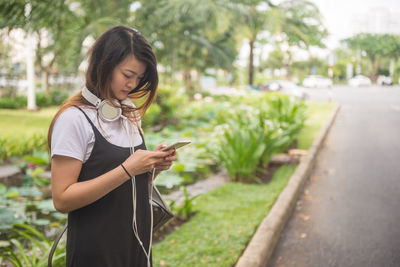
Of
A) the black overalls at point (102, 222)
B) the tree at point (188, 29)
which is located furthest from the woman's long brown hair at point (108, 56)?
the tree at point (188, 29)

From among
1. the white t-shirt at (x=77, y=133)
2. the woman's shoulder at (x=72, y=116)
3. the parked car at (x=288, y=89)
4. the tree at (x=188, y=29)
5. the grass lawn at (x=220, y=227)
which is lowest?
the grass lawn at (x=220, y=227)

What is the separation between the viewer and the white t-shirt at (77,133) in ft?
4.49

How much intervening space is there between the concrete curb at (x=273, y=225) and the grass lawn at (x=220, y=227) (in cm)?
9

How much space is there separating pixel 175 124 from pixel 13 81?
7.67 metres

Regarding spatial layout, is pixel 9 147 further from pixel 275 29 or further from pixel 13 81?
pixel 275 29

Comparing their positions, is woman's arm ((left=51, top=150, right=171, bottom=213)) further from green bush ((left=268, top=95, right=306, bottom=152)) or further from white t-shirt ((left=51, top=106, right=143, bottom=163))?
green bush ((left=268, top=95, right=306, bottom=152))

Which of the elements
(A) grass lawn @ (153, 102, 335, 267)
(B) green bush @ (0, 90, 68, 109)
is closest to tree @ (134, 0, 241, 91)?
(A) grass lawn @ (153, 102, 335, 267)

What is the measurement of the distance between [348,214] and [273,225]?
1209 millimetres

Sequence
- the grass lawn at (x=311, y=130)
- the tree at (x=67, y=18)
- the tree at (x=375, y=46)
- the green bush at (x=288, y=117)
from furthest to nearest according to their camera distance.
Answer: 1. the tree at (x=375, y=46)
2. the grass lawn at (x=311, y=130)
3. the green bush at (x=288, y=117)
4. the tree at (x=67, y=18)

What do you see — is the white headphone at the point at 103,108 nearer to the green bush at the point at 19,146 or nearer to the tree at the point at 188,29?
the green bush at the point at 19,146

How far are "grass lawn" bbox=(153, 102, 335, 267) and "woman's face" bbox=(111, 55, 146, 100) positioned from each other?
1.77 m

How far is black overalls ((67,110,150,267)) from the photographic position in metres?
1.46

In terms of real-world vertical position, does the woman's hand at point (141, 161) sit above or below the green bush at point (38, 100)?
above

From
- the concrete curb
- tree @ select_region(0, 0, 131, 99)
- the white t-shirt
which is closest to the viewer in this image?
the white t-shirt
